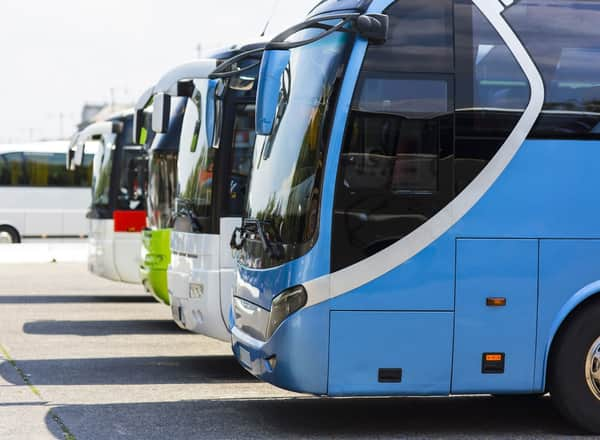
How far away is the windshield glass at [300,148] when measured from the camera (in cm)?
808

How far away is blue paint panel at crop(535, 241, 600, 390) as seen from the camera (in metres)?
8.34

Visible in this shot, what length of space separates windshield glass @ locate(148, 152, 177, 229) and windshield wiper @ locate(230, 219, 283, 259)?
5.89 meters

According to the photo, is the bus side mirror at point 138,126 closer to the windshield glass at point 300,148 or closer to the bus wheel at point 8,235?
the windshield glass at point 300,148

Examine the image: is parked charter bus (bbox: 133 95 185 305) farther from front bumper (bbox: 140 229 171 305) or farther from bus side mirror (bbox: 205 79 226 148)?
bus side mirror (bbox: 205 79 226 148)

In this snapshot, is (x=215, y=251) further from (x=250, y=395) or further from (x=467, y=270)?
(x=467, y=270)

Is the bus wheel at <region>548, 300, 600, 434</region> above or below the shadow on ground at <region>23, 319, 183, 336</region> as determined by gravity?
above

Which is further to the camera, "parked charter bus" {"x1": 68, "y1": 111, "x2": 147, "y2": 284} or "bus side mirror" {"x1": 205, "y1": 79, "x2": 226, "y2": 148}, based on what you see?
"parked charter bus" {"x1": 68, "y1": 111, "x2": 147, "y2": 284}

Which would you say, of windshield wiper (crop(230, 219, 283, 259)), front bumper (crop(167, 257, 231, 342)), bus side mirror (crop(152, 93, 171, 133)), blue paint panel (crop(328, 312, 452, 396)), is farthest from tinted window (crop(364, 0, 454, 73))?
front bumper (crop(167, 257, 231, 342))

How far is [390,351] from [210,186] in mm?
4054

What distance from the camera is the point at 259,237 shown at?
8.58 meters

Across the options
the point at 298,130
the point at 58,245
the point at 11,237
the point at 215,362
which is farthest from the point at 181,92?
the point at 11,237

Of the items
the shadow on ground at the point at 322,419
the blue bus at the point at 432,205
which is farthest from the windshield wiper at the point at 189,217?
the blue bus at the point at 432,205

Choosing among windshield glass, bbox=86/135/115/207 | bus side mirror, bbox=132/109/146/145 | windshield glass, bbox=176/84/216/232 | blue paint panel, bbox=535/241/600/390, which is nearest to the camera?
blue paint panel, bbox=535/241/600/390

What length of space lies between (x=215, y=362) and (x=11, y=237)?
80.2 feet
